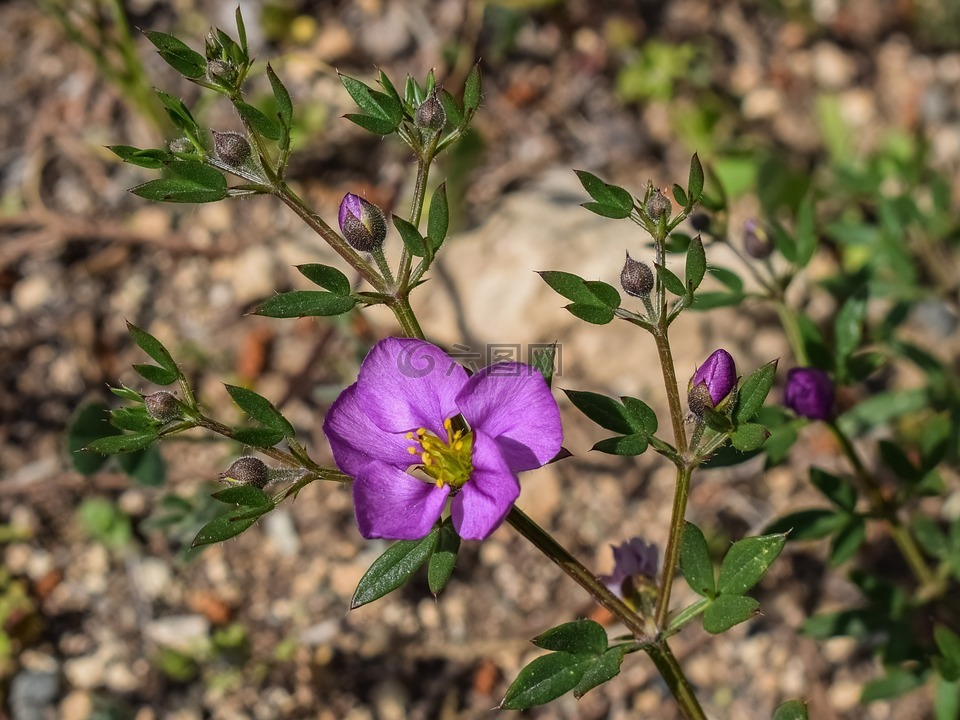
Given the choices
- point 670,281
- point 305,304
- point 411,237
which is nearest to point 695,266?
point 670,281

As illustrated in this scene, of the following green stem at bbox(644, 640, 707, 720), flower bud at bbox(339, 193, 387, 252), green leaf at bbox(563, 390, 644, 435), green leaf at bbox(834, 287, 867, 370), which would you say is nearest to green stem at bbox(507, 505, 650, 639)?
green stem at bbox(644, 640, 707, 720)

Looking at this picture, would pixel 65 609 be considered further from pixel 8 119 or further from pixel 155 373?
pixel 8 119

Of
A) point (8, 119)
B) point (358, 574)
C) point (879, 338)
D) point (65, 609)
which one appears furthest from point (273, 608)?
→ point (8, 119)

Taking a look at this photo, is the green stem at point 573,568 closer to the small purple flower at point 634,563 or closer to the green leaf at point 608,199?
the small purple flower at point 634,563

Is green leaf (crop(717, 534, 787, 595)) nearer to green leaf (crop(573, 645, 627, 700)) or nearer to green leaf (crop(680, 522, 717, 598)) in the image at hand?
green leaf (crop(680, 522, 717, 598))

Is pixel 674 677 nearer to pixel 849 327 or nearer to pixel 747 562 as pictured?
pixel 747 562
